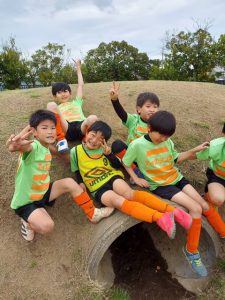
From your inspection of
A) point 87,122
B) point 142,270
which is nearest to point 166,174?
point 87,122

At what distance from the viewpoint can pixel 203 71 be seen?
20.2 metres

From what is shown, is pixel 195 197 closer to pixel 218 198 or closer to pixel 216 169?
pixel 218 198

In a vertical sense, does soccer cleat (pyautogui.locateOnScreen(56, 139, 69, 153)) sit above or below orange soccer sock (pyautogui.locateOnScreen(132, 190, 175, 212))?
above

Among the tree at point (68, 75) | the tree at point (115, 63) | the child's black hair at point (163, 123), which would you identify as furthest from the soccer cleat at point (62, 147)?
the tree at point (115, 63)

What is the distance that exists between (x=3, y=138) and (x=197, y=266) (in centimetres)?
350

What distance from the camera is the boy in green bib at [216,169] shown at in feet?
13.6

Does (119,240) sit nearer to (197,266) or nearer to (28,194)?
(197,266)

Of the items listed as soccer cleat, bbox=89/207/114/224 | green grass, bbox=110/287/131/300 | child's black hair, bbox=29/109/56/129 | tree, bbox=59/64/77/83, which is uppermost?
child's black hair, bbox=29/109/56/129

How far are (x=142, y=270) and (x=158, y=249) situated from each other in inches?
18.3

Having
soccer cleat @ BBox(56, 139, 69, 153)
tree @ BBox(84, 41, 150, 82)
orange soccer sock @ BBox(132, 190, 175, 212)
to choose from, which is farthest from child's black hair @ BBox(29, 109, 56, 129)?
tree @ BBox(84, 41, 150, 82)

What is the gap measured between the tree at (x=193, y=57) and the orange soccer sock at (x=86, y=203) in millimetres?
17412

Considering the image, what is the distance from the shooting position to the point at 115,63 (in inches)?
1099

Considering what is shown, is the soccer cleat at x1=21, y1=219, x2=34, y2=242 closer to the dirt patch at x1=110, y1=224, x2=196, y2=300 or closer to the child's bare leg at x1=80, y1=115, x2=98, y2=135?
the dirt patch at x1=110, y1=224, x2=196, y2=300

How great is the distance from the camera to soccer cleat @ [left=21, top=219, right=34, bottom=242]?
3891 millimetres
